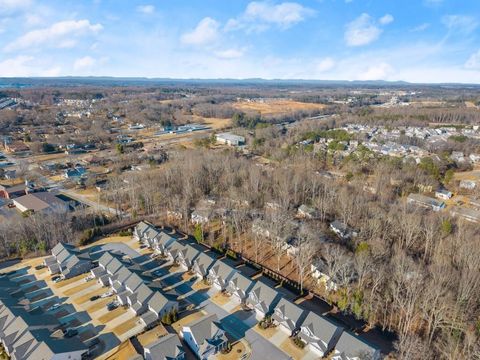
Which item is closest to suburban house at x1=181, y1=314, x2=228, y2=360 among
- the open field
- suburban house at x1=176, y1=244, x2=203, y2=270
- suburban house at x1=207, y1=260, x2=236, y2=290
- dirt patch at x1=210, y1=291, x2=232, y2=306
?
dirt patch at x1=210, y1=291, x2=232, y2=306

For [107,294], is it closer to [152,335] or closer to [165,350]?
[152,335]

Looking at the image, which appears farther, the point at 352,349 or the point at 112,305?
the point at 112,305

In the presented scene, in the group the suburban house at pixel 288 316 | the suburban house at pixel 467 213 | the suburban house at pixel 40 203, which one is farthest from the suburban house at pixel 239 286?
the suburban house at pixel 467 213

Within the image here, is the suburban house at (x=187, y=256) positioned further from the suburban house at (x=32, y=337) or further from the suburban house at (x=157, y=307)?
the suburban house at (x=32, y=337)

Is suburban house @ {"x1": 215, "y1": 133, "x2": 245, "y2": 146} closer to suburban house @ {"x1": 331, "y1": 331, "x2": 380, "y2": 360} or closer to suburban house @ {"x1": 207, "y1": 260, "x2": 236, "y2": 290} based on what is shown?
suburban house @ {"x1": 207, "y1": 260, "x2": 236, "y2": 290}

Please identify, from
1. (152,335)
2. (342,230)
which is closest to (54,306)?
(152,335)
